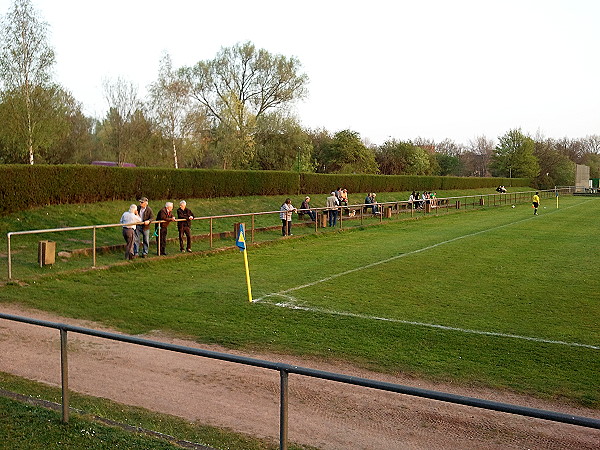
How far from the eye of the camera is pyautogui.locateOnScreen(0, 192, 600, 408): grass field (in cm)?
805

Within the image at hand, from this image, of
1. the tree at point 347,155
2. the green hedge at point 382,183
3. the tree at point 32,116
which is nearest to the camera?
the tree at point 32,116

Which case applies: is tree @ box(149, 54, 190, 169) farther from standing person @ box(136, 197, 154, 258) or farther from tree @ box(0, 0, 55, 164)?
standing person @ box(136, 197, 154, 258)

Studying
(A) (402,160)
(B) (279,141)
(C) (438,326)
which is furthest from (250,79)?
(C) (438,326)

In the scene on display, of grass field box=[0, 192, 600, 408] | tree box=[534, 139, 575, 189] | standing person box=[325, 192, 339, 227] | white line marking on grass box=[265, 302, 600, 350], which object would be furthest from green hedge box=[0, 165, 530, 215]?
tree box=[534, 139, 575, 189]

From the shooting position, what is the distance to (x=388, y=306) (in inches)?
446

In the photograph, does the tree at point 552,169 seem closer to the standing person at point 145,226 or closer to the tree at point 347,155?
the tree at point 347,155

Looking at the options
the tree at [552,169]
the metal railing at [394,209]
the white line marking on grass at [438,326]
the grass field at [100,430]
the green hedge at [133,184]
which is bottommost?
the white line marking on grass at [438,326]

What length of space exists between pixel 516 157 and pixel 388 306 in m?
88.9

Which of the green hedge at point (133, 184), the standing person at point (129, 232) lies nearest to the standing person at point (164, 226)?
the standing person at point (129, 232)

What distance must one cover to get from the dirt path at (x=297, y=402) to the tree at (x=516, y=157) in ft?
303

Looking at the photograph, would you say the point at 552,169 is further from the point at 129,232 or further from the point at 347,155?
the point at 129,232

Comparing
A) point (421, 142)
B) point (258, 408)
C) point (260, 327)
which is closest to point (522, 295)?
point (260, 327)

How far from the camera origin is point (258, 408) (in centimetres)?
613

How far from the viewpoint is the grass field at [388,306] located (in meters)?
8.05
